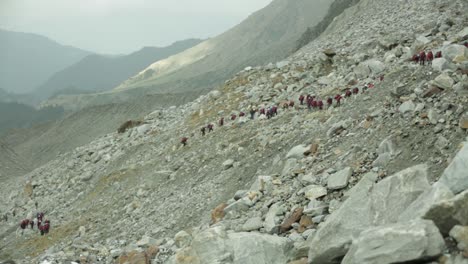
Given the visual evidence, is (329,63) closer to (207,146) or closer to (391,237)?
(207,146)

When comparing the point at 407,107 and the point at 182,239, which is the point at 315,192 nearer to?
the point at 407,107

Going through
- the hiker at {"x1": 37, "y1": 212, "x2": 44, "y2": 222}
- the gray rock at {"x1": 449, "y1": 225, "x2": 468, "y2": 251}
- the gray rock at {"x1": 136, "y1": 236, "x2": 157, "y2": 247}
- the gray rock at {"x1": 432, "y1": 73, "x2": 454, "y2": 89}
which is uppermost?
the gray rock at {"x1": 432, "y1": 73, "x2": 454, "y2": 89}

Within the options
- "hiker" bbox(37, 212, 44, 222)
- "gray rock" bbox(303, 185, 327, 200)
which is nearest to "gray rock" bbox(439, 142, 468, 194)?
"gray rock" bbox(303, 185, 327, 200)

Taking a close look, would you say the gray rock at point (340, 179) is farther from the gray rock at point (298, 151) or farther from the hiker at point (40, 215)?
the hiker at point (40, 215)

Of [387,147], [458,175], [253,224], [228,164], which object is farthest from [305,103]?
[458,175]

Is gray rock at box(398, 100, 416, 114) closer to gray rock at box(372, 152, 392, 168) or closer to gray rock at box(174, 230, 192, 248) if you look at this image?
gray rock at box(372, 152, 392, 168)

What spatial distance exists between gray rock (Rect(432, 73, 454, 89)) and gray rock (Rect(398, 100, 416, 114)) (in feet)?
2.55

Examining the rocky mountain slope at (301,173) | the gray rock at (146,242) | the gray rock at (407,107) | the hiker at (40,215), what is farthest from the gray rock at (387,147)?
the hiker at (40,215)

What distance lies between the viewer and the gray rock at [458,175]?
24.7ft

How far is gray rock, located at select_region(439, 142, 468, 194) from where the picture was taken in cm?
752

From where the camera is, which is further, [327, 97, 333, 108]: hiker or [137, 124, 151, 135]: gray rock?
[137, 124, 151, 135]: gray rock

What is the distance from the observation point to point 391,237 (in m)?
6.85

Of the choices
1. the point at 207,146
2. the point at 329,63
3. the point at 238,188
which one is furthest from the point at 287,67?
the point at 238,188

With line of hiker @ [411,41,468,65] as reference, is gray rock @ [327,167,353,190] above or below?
below
